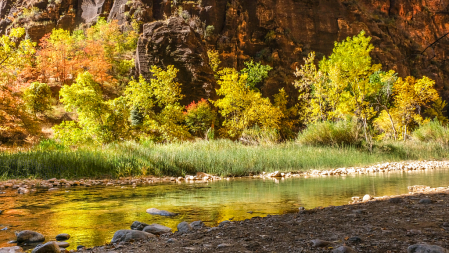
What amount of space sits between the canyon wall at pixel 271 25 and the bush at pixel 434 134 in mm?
21593

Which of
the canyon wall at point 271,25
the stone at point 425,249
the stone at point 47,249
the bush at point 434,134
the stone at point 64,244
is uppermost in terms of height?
the canyon wall at point 271,25

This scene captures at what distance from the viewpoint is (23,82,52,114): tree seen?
1058 inches

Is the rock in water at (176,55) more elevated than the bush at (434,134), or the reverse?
the rock in water at (176,55)

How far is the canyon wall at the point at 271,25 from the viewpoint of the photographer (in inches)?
1695

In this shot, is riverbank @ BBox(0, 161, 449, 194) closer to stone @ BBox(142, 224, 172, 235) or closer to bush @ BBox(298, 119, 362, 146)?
bush @ BBox(298, 119, 362, 146)

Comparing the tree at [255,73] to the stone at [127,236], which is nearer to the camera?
the stone at [127,236]

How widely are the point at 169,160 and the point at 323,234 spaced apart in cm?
1004

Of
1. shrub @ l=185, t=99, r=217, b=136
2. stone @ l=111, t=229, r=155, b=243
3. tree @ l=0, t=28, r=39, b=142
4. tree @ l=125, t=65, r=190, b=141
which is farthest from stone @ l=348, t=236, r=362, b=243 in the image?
shrub @ l=185, t=99, r=217, b=136

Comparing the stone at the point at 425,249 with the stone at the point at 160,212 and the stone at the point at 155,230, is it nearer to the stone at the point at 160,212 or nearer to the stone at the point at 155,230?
the stone at the point at 155,230

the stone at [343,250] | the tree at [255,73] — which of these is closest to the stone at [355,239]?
the stone at [343,250]

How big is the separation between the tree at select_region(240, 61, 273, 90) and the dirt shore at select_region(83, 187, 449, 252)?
3672 cm

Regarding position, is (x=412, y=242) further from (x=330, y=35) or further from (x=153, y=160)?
(x=330, y=35)

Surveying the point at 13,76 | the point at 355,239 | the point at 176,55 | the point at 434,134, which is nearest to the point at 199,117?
the point at 176,55

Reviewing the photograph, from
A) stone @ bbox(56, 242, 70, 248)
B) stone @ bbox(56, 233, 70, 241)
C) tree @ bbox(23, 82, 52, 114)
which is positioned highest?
tree @ bbox(23, 82, 52, 114)
